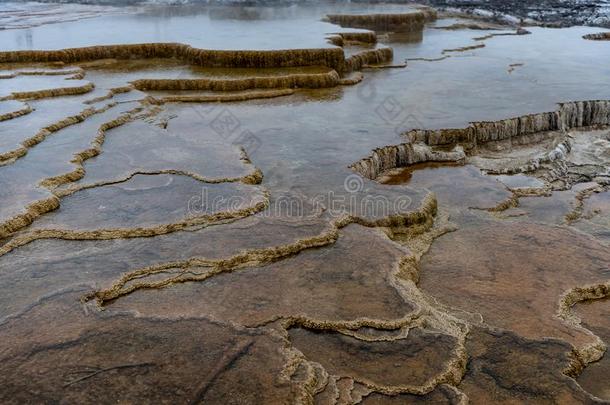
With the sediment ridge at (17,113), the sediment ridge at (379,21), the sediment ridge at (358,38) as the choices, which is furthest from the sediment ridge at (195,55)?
the sediment ridge at (379,21)

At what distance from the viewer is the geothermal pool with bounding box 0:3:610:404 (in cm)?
402

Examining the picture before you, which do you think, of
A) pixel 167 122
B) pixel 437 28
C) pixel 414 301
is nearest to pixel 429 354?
pixel 414 301

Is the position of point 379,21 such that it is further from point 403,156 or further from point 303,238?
point 303,238

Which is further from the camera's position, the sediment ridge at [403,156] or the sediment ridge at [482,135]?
the sediment ridge at [482,135]

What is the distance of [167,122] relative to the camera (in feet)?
32.7

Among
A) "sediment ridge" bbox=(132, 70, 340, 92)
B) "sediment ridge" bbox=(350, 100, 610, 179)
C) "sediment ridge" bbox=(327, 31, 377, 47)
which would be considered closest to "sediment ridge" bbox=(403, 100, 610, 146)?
"sediment ridge" bbox=(350, 100, 610, 179)

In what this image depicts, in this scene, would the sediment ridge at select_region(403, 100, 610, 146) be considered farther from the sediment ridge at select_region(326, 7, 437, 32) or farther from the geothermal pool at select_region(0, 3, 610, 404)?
the sediment ridge at select_region(326, 7, 437, 32)

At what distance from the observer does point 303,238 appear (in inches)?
230

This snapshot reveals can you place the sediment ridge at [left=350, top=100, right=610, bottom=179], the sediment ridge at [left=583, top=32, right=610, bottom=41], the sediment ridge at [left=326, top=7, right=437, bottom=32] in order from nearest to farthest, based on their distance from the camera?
the sediment ridge at [left=350, top=100, right=610, bottom=179]
the sediment ridge at [left=583, top=32, right=610, bottom=41]
the sediment ridge at [left=326, top=7, right=437, bottom=32]

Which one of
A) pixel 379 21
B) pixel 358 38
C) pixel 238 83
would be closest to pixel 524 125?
pixel 238 83

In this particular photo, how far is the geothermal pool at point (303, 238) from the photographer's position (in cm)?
402

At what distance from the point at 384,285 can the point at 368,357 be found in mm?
1026

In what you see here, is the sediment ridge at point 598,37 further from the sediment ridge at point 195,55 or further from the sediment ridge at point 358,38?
the sediment ridge at point 195,55

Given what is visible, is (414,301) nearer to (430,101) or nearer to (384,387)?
(384,387)
